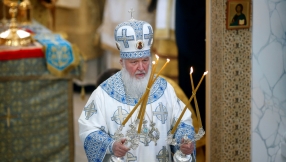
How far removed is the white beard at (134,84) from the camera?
11.7 feet

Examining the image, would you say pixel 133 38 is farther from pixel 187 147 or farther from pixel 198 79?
pixel 198 79

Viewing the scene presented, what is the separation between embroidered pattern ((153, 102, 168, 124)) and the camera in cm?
362

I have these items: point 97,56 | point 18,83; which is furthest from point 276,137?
point 97,56

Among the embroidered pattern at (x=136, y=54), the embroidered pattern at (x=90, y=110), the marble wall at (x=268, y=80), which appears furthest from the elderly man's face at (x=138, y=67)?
the marble wall at (x=268, y=80)

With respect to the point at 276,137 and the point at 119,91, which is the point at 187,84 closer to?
the point at 276,137

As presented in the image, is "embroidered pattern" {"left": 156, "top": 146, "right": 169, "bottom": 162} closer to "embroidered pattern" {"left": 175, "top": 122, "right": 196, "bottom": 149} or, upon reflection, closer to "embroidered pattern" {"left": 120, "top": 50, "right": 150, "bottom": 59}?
"embroidered pattern" {"left": 175, "top": 122, "right": 196, "bottom": 149}

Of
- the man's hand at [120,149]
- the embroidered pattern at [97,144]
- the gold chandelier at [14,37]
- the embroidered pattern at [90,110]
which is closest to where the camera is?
the man's hand at [120,149]

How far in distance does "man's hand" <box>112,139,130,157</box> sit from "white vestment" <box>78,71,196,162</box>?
0.19 metres

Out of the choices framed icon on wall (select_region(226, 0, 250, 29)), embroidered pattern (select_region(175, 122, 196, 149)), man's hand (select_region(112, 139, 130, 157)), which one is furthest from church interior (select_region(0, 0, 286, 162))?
man's hand (select_region(112, 139, 130, 157))

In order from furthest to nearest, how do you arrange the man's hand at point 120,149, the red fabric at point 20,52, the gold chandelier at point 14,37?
the gold chandelier at point 14,37 → the red fabric at point 20,52 → the man's hand at point 120,149

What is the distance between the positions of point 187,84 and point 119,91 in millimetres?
2476

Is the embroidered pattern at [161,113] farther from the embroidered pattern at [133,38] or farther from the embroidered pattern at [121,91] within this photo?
the embroidered pattern at [133,38]

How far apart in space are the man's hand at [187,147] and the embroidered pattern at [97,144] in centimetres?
41

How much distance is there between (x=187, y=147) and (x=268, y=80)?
5.28 ft
